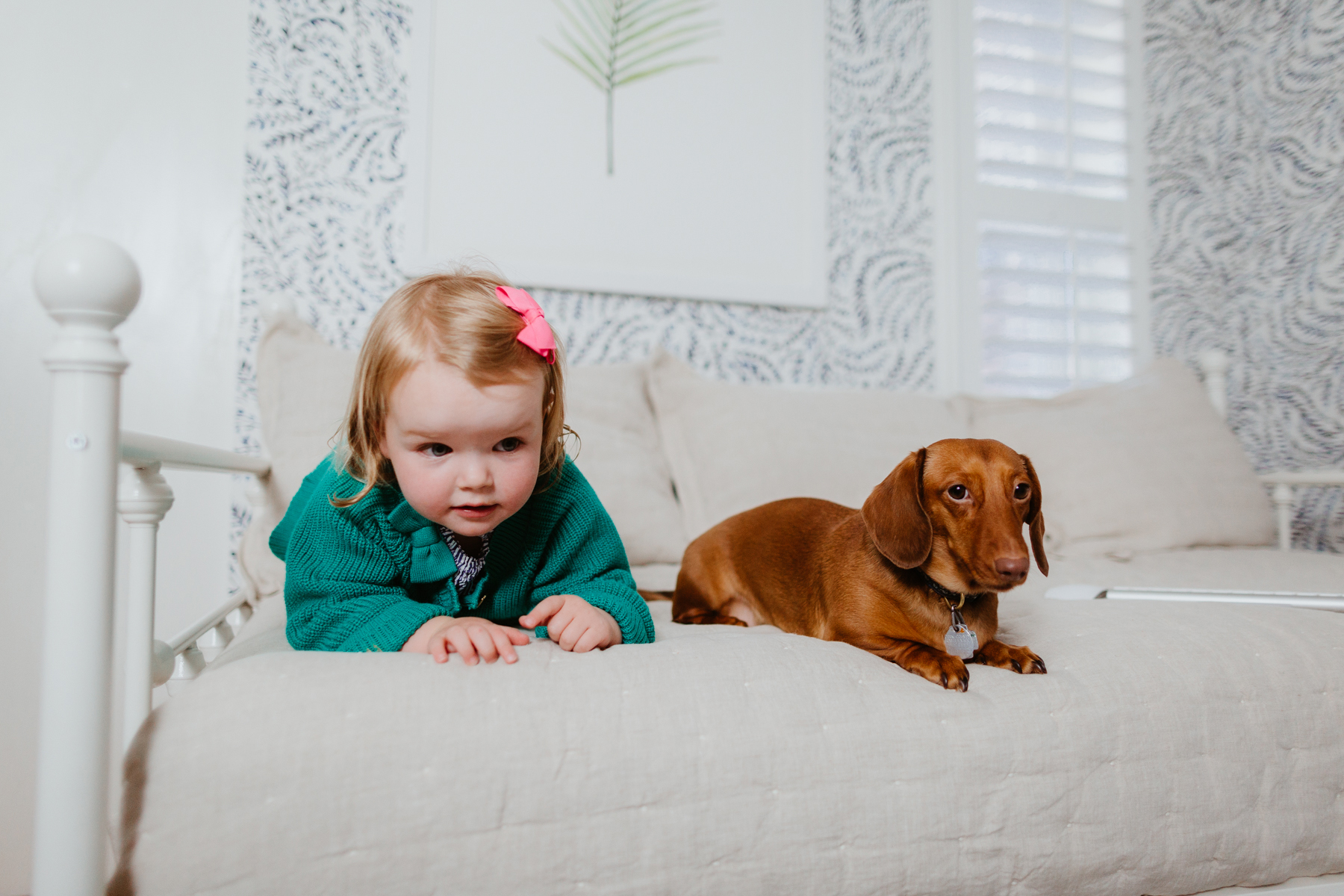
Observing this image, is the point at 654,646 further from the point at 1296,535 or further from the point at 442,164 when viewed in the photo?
the point at 1296,535

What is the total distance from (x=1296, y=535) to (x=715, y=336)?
182 cm

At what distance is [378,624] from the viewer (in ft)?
2.55

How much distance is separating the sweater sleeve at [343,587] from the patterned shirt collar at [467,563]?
0.06m

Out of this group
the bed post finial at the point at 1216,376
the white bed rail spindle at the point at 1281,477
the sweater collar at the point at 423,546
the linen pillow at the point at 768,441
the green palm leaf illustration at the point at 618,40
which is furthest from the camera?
the bed post finial at the point at 1216,376

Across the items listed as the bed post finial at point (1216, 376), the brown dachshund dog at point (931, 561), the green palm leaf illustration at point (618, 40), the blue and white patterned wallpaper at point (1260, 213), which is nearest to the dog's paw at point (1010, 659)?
the brown dachshund dog at point (931, 561)

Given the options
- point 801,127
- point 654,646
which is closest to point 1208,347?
point 801,127

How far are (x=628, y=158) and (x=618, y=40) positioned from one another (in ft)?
0.99

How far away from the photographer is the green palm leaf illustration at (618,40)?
1961 millimetres

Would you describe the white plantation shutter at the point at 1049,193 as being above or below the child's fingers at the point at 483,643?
above

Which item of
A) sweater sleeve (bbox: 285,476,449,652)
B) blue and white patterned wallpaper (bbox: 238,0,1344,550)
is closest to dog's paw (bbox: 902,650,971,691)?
sweater sleeve (bbox: 285,476,449,652)

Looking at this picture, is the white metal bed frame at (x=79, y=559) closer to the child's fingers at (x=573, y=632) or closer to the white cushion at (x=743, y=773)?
the white cushion at (x=743, y=773)

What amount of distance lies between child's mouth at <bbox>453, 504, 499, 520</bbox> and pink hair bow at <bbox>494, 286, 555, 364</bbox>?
0.17 m

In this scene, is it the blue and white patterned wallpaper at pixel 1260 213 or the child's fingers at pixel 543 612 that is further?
the blue and white patterned wallpaper at pixel 1260 213

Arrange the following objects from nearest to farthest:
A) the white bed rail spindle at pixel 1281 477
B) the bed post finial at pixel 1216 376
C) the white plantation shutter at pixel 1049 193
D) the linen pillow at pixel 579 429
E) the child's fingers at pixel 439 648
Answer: the child's fingers at pixel 439 648 < the linen pillow at pixel 579 429 < the white bed rail spindle at pixel 1281 477 < the bed post finial at pixel 1216 376 < the white plantation shutter at pixel 1049 193
